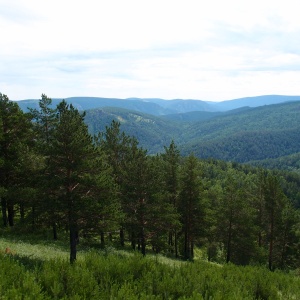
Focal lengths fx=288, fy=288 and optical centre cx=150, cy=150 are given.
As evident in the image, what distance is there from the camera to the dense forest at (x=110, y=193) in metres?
19.6

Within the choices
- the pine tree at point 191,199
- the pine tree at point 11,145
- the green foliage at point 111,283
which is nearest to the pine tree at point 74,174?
the green foliage at point 111,283

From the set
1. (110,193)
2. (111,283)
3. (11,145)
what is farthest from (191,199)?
(111,283)

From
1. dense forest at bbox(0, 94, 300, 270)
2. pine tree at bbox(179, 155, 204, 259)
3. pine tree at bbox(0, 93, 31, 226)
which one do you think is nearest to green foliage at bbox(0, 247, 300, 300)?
dense forest at bbox(0, 94, 300, 270)

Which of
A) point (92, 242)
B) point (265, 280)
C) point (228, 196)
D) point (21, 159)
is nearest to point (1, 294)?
point (265, 280)

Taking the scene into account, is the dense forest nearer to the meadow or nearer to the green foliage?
the meadow

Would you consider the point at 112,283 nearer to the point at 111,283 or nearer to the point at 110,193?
the point at 111,283

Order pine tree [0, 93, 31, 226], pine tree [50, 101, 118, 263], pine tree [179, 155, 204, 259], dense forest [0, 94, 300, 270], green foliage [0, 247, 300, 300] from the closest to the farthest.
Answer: green foliage [0, 247, 300, 300] → pine tree [50, 101, 118, 263] → dense forest [0, 94, 300, 270] → pine tree [0, 93, 31, 226] → pine tree [179, 155, 204, 259]

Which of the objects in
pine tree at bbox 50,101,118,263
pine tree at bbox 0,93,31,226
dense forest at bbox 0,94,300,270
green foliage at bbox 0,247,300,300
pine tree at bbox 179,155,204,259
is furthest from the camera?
pine tree at bbox 179,155,204,259

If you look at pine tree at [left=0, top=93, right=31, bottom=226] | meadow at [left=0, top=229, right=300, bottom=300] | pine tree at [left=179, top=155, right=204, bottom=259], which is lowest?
pine tree at [left=179, top=155, right=204, bottom=259]

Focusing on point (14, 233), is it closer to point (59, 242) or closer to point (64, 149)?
point (59, 242)

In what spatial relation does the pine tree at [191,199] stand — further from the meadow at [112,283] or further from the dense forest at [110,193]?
the meadow at [112,283]

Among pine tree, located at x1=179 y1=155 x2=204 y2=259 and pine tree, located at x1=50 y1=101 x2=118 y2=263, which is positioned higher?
pine tree, located at x1=50 y1=101 x2=118 y2=263

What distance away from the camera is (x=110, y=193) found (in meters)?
21.0

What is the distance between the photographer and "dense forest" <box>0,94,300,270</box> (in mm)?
19641
